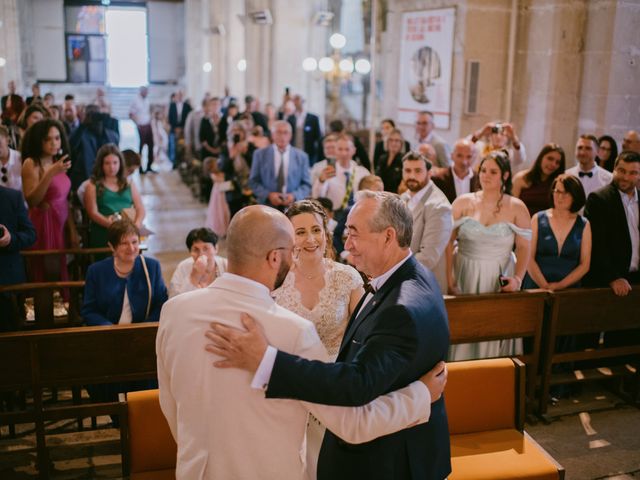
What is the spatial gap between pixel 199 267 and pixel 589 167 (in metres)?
3.87

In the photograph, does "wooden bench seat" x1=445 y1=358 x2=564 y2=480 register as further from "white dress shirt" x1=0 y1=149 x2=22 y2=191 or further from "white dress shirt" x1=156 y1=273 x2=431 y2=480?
"white dress shirt" x1=0 y1=149 x2=22 y2=191

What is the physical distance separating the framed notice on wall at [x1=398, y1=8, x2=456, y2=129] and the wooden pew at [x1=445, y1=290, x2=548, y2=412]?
5.13m

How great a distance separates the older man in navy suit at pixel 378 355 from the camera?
1.98 m

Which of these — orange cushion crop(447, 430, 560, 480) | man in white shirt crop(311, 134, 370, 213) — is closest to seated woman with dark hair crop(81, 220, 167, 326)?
orange cushion crop(447, 430, 560, 480)

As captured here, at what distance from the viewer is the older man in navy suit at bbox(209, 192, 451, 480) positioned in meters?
1.98

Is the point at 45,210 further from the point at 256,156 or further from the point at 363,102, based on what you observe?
the point at 363,102

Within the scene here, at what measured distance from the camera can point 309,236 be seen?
3412 mm

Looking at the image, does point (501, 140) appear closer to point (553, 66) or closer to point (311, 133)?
point (553, 66)

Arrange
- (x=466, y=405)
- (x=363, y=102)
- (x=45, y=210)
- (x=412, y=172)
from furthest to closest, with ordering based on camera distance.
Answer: (x=363, y=102) → (x=45, y=210) → (x=412, y=172) → (x=466, y=405)

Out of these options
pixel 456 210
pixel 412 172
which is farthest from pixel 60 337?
pixel 456 210

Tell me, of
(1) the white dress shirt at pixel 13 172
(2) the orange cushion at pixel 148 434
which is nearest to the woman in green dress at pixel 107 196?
(1) the white dress shirt at pixel 13 172

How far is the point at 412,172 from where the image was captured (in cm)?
482

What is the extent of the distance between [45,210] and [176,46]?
26.1 m

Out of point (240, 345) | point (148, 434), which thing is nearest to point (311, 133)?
point (148, 434)
